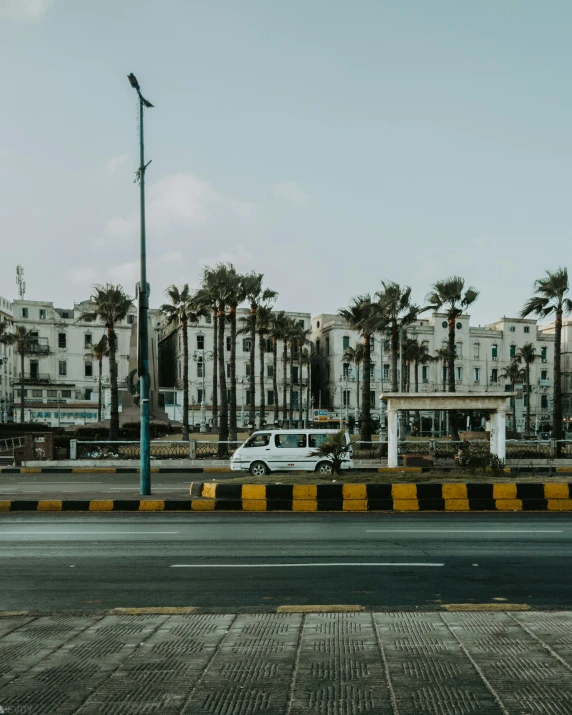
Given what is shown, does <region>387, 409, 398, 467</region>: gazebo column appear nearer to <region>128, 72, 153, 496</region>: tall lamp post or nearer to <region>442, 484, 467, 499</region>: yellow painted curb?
<region>442, 484, 467, 499</region>: yellow painted curb

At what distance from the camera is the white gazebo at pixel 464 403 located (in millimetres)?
26266

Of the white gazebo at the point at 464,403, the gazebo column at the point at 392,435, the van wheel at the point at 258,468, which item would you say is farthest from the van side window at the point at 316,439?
the gazebo column at the point at 392,435

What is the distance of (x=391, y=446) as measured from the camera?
29234 mm

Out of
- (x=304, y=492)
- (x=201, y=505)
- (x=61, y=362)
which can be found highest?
(x=61, y=362)

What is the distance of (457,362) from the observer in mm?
105688

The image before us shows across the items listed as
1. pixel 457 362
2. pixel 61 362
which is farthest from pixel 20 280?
pixel 457 362

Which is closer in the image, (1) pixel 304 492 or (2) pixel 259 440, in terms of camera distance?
(1) pixel 304 492

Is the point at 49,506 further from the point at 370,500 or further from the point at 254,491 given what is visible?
the point at 370,500

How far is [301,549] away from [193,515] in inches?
220

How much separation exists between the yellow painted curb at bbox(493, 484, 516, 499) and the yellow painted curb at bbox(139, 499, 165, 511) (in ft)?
24.6

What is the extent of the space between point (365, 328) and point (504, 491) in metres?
28.2

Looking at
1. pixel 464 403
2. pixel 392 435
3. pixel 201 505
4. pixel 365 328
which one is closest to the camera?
pixel 201 505

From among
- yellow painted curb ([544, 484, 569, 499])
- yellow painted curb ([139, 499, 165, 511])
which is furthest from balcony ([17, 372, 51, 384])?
yellow painted curb ([544, 484, 569, 499])

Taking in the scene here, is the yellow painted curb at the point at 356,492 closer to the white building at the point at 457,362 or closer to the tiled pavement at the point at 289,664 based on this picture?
the tiled pavement at the point at 289,664
